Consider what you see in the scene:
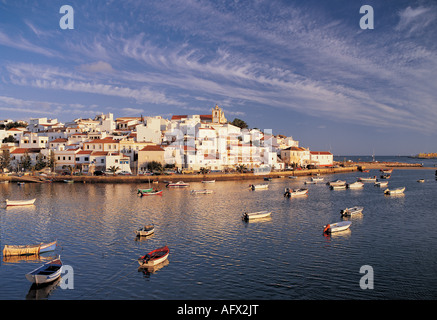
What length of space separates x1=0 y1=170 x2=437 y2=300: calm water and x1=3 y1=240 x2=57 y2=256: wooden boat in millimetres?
722

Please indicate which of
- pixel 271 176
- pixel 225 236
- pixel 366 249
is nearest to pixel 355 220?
pixel 366 249

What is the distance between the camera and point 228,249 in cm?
2092

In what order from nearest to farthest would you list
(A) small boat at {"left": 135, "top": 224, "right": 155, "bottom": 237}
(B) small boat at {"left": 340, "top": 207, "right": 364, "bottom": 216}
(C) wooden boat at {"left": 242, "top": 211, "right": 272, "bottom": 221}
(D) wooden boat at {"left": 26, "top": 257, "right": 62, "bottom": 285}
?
(D) wooden boat at {"left": 26, "top": 257, "right": 62, "bottom": 285}
(A) small boat at {"left": 135, "top": 224, "right": 155, "bottom": 237}
(C) wooden boat at {"left": 242, "top": 211, "right": 272, "bottom": 221}
(B) small boat at {"left": 340, "top": 207, "right": 364, "bottom": 216}

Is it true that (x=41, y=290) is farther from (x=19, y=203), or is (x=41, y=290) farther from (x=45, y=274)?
(x=19, y=203)

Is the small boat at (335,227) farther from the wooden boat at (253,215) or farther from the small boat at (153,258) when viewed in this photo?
the small boat at (153,258)

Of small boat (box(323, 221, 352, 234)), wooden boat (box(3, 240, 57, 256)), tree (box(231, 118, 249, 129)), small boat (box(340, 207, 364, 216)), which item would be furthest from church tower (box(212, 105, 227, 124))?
wooden boat (box(3, 240, 57, 256))

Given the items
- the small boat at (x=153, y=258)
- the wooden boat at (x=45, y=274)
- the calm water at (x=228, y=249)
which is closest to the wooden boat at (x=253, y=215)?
the calm water at (x=228, y=249)

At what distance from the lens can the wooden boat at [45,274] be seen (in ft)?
50.6

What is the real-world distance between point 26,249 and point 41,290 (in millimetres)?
6061

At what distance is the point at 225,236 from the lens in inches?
950

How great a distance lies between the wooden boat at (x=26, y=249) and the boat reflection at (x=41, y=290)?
5.02 metres

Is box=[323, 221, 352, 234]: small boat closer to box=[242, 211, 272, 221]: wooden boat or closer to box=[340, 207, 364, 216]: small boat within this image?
box=[340, 207, 364, 216]: small boat

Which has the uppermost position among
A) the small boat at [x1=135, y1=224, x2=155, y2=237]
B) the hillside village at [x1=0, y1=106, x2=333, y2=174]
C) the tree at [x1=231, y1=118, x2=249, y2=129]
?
the tree at [x1=231, y1=118, x2=249, y2=129]

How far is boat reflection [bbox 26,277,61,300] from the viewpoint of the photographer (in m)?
14.5
